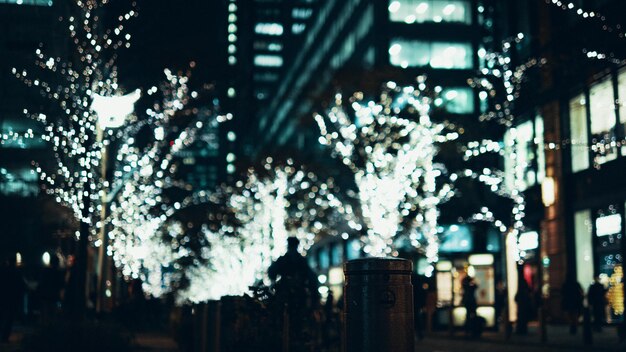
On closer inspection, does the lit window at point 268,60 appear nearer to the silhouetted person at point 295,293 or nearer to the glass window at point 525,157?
the glass window at point 525,157

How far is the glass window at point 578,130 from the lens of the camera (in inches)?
1216

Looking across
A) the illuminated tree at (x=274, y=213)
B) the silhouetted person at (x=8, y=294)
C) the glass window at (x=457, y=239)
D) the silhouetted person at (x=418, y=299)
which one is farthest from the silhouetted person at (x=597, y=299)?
the glass window at (x=457, y=239)

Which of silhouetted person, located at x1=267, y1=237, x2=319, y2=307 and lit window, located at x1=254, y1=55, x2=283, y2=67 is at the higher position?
lit window, located at x1=254, y1=55, x2=283, y2=67

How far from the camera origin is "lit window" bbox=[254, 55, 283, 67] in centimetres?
19250

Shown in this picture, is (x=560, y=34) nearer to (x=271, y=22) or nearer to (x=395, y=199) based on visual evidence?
(x=395, y=199)

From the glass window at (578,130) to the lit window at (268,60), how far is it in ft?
533

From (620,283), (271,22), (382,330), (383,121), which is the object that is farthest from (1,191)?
(271,22)

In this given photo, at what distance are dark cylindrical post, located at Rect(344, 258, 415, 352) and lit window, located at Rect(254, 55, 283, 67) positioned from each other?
614ft

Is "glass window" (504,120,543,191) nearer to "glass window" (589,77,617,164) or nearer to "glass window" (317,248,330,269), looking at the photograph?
"glass window" (589,77,617,164)

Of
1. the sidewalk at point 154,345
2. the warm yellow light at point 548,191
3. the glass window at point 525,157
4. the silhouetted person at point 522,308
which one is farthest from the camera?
the glass window at point 525,157

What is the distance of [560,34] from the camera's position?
31.0 m

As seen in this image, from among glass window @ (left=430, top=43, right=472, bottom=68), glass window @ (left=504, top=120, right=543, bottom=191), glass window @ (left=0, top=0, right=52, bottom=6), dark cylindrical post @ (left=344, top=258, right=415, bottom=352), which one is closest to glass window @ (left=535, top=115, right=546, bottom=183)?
glass window @ (left=504, top=120, right=543, bottom=191)

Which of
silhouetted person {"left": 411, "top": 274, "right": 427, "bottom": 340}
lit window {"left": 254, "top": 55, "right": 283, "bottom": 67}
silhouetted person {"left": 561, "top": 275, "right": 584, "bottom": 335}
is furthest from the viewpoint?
lit window {"left": 254, "top": 55, "right": 283, "bottom": 67}

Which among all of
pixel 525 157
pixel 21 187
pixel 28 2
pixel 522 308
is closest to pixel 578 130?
pixel 525 157
